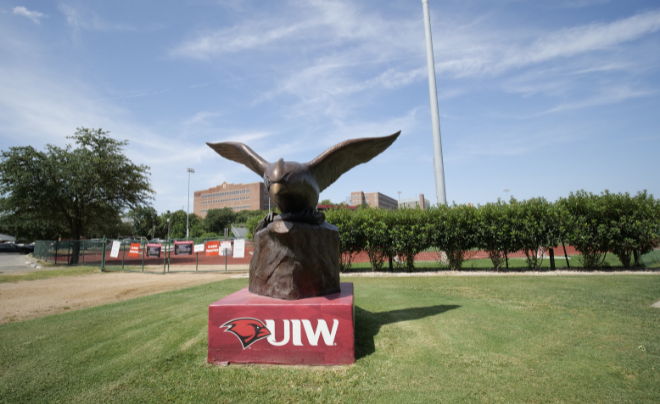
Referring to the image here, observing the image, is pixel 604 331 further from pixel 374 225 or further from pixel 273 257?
pixel 374 225

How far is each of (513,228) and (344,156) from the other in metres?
9.65

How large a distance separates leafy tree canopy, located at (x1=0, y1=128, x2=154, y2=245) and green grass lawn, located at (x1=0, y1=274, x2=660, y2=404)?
17.5 metres

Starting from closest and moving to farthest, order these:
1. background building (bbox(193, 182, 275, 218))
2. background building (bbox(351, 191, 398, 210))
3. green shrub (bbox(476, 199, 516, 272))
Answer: green shrub (bbox(476, 199, 516, 272)) < background building (bbox(193, 182, 275, 218)) < background building (bbox(351, 191, 398, 210))

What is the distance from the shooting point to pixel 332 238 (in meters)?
4.86

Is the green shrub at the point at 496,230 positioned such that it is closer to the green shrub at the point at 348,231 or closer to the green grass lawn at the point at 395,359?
the green shrub at the point at 348,231

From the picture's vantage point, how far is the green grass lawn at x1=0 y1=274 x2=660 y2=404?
3.21m

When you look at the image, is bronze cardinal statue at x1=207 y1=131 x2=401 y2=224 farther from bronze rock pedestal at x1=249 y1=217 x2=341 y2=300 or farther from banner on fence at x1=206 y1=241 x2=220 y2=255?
banner on fence at x1=206 y1=241 x2=220 y2=255

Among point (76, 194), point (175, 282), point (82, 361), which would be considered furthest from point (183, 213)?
point (82, 361)

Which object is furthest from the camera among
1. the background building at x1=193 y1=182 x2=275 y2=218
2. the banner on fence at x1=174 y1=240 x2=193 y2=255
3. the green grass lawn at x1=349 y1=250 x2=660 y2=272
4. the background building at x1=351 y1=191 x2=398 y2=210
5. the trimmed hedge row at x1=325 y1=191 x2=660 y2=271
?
the background building at x1=351 y1=191 x2=398 y2=210

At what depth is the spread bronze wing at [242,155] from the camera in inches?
197

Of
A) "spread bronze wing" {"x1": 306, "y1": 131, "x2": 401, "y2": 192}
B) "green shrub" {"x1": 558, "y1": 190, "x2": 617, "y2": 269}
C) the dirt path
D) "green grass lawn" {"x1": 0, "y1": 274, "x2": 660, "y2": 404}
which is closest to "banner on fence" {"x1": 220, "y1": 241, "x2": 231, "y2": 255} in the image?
the dirt path

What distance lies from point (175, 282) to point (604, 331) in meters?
12.4

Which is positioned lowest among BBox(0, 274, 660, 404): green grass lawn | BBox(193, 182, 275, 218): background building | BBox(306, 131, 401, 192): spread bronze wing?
BBox(0, 274, 660, 404): green grass lawn

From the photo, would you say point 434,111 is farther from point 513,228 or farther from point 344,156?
point 344,156
